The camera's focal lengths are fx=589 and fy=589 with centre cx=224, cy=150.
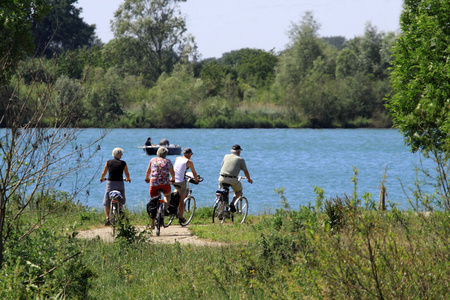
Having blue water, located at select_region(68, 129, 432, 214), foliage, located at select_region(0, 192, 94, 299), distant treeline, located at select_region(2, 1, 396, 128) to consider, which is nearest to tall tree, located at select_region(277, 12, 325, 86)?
distant treeline, located at select_region(2, 1, 396, 128)

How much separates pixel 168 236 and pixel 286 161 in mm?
38044

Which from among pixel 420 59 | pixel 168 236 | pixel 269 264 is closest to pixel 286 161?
pixel 420 59

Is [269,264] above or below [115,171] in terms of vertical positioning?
below

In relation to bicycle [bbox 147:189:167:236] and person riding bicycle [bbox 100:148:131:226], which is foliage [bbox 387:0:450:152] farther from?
person riding bicycle [bbox 100:148:131:226]

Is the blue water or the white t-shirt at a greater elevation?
the white t-shirt

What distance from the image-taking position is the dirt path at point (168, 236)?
10.9m

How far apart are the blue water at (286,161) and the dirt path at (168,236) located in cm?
444

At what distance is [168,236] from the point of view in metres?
12.0

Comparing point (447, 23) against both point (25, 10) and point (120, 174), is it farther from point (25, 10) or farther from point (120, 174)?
point (25, 10)

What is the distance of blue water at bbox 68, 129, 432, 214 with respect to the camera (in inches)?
1131

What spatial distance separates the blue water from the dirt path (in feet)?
14.6

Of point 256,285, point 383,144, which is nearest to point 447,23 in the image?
point 256,285

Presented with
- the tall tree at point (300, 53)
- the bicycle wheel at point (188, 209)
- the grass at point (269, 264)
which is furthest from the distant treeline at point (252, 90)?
the grass at point (269, 264)

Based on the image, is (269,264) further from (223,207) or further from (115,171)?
(223,207)
